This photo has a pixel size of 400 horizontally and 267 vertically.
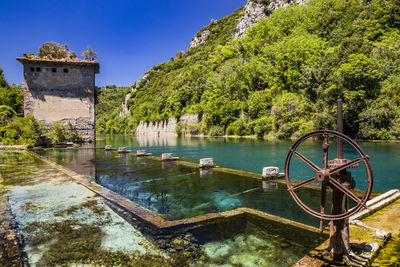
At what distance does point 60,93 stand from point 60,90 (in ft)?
1.04

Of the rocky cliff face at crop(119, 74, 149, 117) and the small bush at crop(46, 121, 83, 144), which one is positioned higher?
the rocky cliff face at crop(119, 74, 149, 117)

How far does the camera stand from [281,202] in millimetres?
7039

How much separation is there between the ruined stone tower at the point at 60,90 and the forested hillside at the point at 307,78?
2805 centimetres

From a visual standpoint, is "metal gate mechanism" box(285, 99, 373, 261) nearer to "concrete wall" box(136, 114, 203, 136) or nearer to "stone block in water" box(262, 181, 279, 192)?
"stone block in water" box(262, 181, 279, 192)

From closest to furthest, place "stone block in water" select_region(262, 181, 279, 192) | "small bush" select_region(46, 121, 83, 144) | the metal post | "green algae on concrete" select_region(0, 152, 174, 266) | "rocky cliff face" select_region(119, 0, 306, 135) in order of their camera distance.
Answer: the metal post, "green algae on concrete" select_region(0, 152, 174, 266), "stone block in water" select_region(262, 181, 279, 192), "small bush" select_region(46, 121, 83, 144), "rocky cliff face" select_region(119, 0, 306, 135)

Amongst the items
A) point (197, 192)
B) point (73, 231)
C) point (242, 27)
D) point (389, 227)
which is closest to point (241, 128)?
point (197, 192)

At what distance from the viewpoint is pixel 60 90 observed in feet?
84.6

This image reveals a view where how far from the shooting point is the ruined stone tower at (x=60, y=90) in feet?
81.9

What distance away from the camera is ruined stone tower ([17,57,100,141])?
2497cm

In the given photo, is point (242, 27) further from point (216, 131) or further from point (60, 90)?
point (60, 90)

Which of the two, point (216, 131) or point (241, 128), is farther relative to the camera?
point (216, 131)

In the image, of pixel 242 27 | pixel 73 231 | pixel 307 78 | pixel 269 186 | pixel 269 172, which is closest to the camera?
pixel 73 231

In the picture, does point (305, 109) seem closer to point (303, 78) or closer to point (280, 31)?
point (303, 78)

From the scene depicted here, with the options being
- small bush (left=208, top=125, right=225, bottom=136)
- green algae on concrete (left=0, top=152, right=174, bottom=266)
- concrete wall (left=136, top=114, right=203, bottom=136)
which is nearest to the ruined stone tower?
green algae on concrete (left=0, top=152, right=174, bottom=266)
